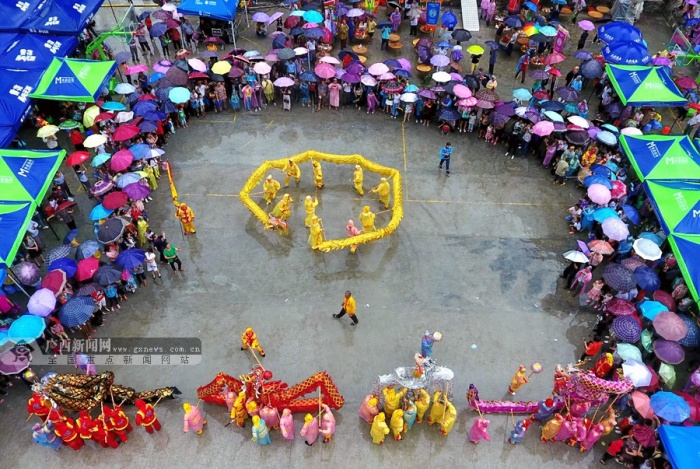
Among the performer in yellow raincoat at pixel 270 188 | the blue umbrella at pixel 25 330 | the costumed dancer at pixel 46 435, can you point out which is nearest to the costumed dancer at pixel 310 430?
the costumed dancer at pixel 46 435

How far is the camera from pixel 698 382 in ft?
38.8

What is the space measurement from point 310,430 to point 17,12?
21.1 metres

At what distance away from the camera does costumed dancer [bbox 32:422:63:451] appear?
1105 centimetres

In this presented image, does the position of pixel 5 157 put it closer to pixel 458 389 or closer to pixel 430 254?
pixel 430 254

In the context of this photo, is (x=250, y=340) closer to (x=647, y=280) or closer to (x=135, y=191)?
(x=135, y=191)

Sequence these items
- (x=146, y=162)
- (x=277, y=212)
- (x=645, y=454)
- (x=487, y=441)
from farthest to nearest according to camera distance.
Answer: (x=146, y=162) < (x=277, y=212) < (x=487, y=441) < (x=645, y=454)

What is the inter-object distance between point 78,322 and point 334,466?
7017 mm

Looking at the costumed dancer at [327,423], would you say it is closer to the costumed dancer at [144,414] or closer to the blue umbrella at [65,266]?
the costumed dancer at [144,414]

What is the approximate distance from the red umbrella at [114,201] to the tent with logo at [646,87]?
56.8 ft

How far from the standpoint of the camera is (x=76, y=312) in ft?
41.0

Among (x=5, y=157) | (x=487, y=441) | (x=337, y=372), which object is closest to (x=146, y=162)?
(x=5, y=157)

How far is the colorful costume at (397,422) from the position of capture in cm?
1120

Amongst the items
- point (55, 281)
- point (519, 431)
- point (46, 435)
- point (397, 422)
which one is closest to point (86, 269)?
point (55, 281)

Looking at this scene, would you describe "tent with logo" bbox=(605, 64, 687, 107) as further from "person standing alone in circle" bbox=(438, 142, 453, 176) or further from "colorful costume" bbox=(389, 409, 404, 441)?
"colorful costume" bbox=(389, 409, 404, 441)
